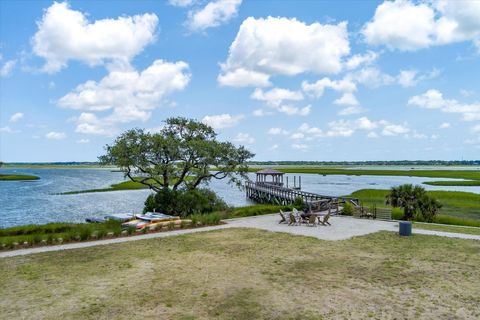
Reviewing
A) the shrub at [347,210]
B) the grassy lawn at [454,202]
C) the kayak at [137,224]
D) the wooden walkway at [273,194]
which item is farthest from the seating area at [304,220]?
the grassy lawn at [454,202]

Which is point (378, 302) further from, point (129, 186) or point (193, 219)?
point (129, 186)

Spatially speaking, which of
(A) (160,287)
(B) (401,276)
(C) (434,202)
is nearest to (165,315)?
(A) (160,287)

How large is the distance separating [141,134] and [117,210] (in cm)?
1175

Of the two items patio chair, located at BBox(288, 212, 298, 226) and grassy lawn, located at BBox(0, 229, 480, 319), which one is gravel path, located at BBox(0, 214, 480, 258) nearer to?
patio chair, located at BBox(288, 212, 298, 226)

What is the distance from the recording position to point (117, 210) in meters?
38.4

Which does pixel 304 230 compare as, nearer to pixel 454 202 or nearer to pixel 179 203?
pixel 179 203

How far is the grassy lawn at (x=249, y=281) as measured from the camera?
7.57 metres

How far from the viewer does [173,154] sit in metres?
29.7

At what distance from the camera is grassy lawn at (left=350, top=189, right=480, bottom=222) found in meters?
32.7

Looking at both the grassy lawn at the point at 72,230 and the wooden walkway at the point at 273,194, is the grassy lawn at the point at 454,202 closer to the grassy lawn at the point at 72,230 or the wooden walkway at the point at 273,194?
the wooden walkway at the point at 273,194

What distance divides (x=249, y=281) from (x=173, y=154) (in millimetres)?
21185

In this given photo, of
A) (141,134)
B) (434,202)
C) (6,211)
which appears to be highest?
(141,134)

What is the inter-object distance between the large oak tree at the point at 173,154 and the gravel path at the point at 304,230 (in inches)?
395

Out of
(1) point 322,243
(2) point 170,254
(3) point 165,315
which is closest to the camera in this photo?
(3) point 165,315
